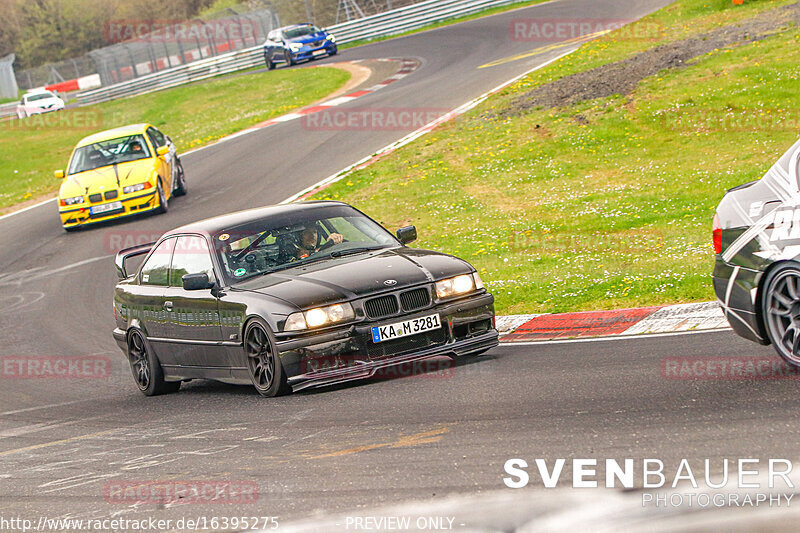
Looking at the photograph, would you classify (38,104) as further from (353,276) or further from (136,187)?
(353,276)

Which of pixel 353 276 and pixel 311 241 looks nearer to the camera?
pixel 353 276

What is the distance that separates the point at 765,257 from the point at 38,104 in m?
52.4

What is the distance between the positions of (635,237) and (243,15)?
4143cm

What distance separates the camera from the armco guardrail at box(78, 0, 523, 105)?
4384cm

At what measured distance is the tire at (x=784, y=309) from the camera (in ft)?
20.5

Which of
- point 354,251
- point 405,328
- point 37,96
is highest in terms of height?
point 354,251

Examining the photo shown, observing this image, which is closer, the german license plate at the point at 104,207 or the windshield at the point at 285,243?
the windshield at the point at 285,243

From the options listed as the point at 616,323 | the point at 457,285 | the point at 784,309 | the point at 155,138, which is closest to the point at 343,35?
the point at 155,138

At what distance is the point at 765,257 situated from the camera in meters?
6.42

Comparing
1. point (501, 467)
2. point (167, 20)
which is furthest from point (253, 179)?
point (167, 20)

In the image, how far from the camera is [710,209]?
46.3ft

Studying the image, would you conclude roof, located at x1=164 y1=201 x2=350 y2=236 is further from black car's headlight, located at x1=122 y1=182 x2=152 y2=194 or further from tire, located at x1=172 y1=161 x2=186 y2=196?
tire, located at x1=172 y1=161 x2=186 y2=196

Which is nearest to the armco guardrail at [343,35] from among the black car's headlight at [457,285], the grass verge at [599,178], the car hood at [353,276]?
the grass verge at [599,178]

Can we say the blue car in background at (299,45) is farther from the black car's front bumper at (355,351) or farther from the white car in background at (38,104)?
the black car's front bumper at (355,351)
